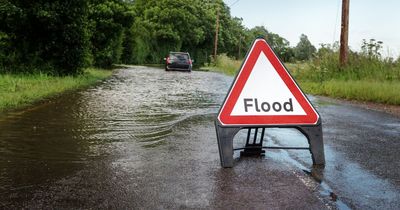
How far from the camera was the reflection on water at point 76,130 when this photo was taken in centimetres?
538

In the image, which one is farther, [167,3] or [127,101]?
[167,3]

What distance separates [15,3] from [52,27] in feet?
4.96

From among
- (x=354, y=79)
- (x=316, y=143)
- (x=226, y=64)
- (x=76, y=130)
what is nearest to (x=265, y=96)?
(x=316, y=143)

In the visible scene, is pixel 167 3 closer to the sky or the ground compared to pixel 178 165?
closer to the sky

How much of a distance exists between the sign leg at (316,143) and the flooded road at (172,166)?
0.17 meters

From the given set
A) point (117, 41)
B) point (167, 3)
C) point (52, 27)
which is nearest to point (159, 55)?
point (167, 3)

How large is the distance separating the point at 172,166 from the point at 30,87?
917cm

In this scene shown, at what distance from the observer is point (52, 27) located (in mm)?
18438

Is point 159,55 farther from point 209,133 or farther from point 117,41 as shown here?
point 209,133

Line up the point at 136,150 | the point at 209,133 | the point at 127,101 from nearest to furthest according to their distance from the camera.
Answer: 1. the point at 136,150
2. the point at 209,133
3. the point at 127,101

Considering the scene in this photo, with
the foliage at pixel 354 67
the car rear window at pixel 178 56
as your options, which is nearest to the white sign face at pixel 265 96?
the foliage at pixel 354 67

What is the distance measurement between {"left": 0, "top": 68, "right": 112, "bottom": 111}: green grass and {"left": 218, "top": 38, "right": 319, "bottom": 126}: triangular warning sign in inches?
232

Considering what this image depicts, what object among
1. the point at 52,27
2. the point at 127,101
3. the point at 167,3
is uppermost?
the point at 167,3

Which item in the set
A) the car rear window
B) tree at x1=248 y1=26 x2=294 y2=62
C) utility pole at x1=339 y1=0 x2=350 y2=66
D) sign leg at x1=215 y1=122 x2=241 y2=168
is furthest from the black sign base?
the car rear window
